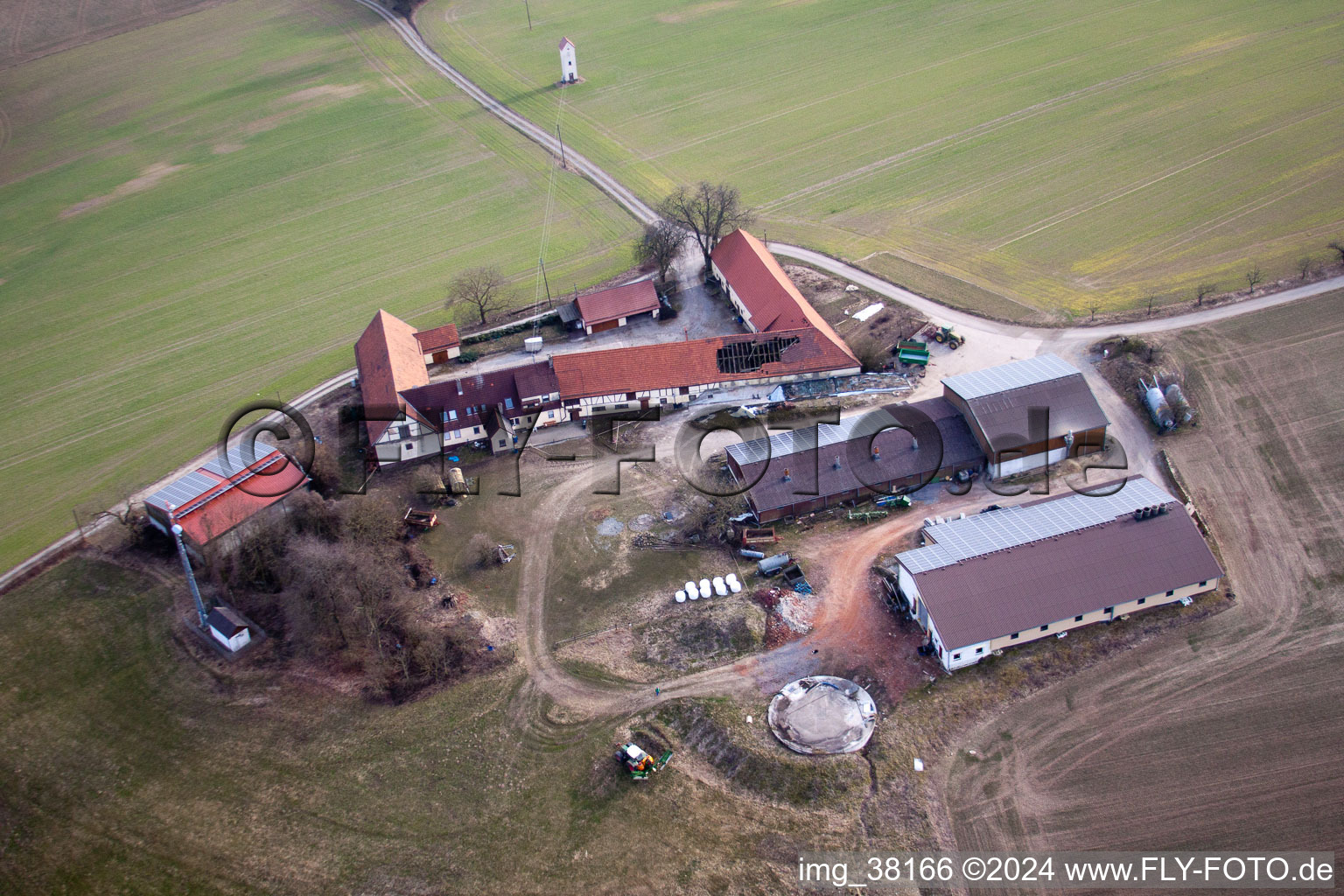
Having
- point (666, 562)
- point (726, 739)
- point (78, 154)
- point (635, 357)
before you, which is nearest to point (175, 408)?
point (635, 357)

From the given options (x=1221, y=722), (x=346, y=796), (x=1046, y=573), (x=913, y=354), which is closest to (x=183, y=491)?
(x=346, y=796)

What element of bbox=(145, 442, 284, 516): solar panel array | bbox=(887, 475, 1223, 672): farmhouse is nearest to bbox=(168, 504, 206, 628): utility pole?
bbox=(145, 442, 284, 516): solar panel array

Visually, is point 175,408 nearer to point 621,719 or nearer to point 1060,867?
point 621,719

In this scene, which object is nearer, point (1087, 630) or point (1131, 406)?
point (1087, 630)

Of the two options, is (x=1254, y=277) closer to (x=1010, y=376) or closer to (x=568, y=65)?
(x=1010, y=376)

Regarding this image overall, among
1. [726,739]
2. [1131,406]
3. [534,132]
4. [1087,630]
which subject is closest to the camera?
[726,739]

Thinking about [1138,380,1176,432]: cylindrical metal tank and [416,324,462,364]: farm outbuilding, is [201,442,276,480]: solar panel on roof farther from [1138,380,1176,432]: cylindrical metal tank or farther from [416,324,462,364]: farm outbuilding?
[1138,380,1176,432]: cylindrical metal tank
